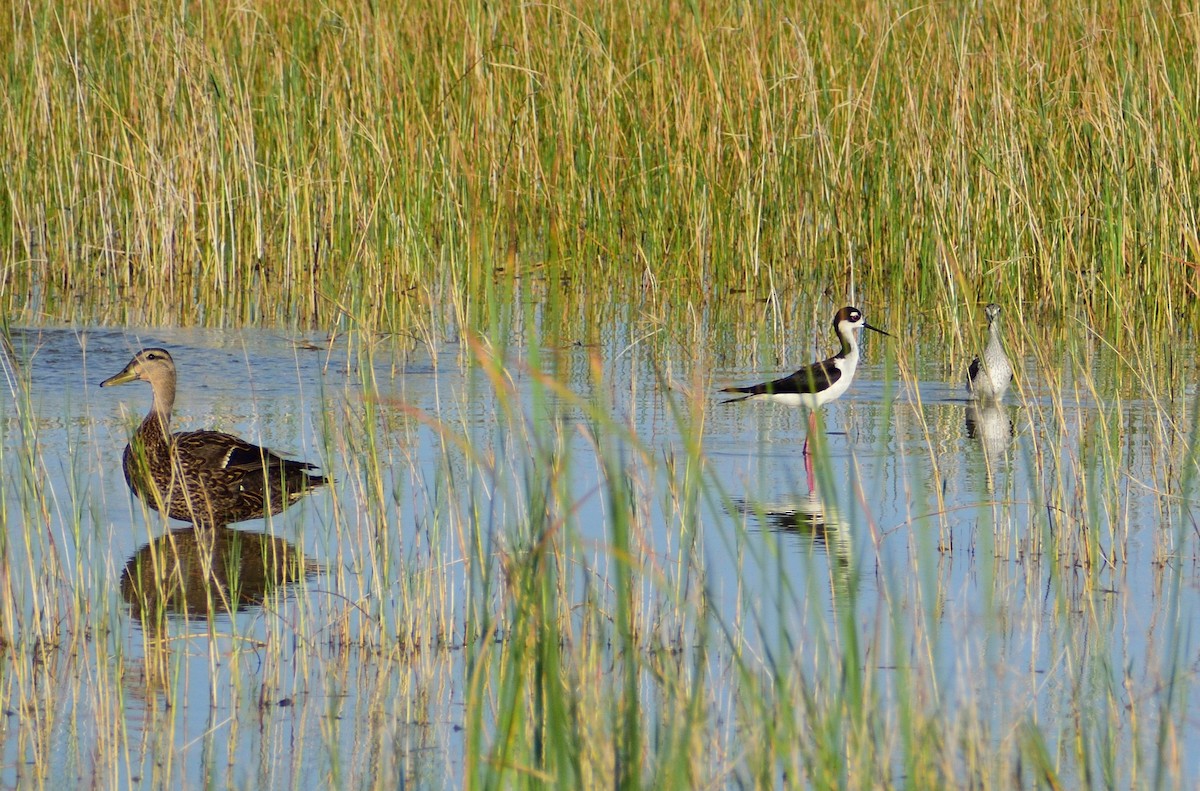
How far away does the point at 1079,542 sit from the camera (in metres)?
5.26

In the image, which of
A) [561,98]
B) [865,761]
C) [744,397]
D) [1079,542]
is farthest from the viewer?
[561,98]

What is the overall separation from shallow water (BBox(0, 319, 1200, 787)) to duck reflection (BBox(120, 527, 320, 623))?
4 centimetres

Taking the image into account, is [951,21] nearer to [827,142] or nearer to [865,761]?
[827,142]

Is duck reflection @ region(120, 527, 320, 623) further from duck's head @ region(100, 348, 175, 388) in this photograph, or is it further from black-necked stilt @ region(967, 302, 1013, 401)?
black-necked stilt @ region(967, 302, 1013, 401)

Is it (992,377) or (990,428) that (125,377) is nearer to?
(990,428)

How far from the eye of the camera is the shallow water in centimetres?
357

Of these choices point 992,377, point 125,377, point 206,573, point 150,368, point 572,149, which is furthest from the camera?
point 572,149

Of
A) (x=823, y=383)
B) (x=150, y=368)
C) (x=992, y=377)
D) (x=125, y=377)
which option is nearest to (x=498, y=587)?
(x=150, y=368)

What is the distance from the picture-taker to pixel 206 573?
442 cm

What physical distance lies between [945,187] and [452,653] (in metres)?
5.79

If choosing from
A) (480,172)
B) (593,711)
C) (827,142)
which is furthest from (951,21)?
(593,711)

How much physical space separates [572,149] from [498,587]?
6.44 meters

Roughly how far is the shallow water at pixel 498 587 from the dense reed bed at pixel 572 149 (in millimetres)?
2533

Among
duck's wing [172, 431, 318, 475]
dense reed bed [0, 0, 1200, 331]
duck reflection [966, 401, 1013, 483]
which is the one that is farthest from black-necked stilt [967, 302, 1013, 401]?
duck's wing [172, 431, 318, 475]
